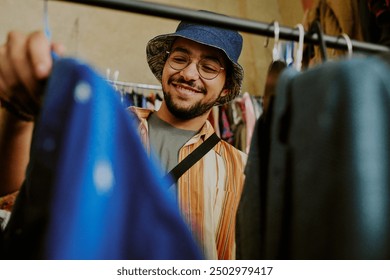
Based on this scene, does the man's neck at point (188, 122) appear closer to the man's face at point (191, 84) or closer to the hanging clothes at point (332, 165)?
the man's face at point (191, 84)

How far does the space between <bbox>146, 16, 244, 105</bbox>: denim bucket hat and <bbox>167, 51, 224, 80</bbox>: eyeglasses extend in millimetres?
42

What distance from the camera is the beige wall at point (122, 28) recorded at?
5.81 ft

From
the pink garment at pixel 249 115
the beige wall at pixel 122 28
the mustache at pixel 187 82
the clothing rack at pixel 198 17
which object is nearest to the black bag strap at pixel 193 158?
the mustache at pixel 187 82

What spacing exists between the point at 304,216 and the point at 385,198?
2.4 inches

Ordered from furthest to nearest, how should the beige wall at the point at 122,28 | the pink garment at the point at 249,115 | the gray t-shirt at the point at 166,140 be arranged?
the beige wall at the point at 122,28
the pink garment at the point at 249,115
the gray t-shirt at the point at 166,140

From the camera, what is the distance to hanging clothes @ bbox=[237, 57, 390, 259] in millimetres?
260

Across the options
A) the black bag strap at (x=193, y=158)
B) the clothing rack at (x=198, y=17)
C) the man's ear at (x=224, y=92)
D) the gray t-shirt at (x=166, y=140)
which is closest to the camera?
the clothing rack at (x=198, y=17)

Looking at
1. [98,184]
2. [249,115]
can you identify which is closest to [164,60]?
[249,115]

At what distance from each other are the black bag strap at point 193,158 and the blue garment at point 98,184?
1.45 feet

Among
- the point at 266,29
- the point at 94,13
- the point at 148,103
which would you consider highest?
the point at 94,13

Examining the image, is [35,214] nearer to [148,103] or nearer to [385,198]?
[385,198]

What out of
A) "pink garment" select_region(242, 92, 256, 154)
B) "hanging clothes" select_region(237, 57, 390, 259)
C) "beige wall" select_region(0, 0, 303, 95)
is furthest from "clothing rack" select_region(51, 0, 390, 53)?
"beige wall" select_region(0, 0, 303, 95)
